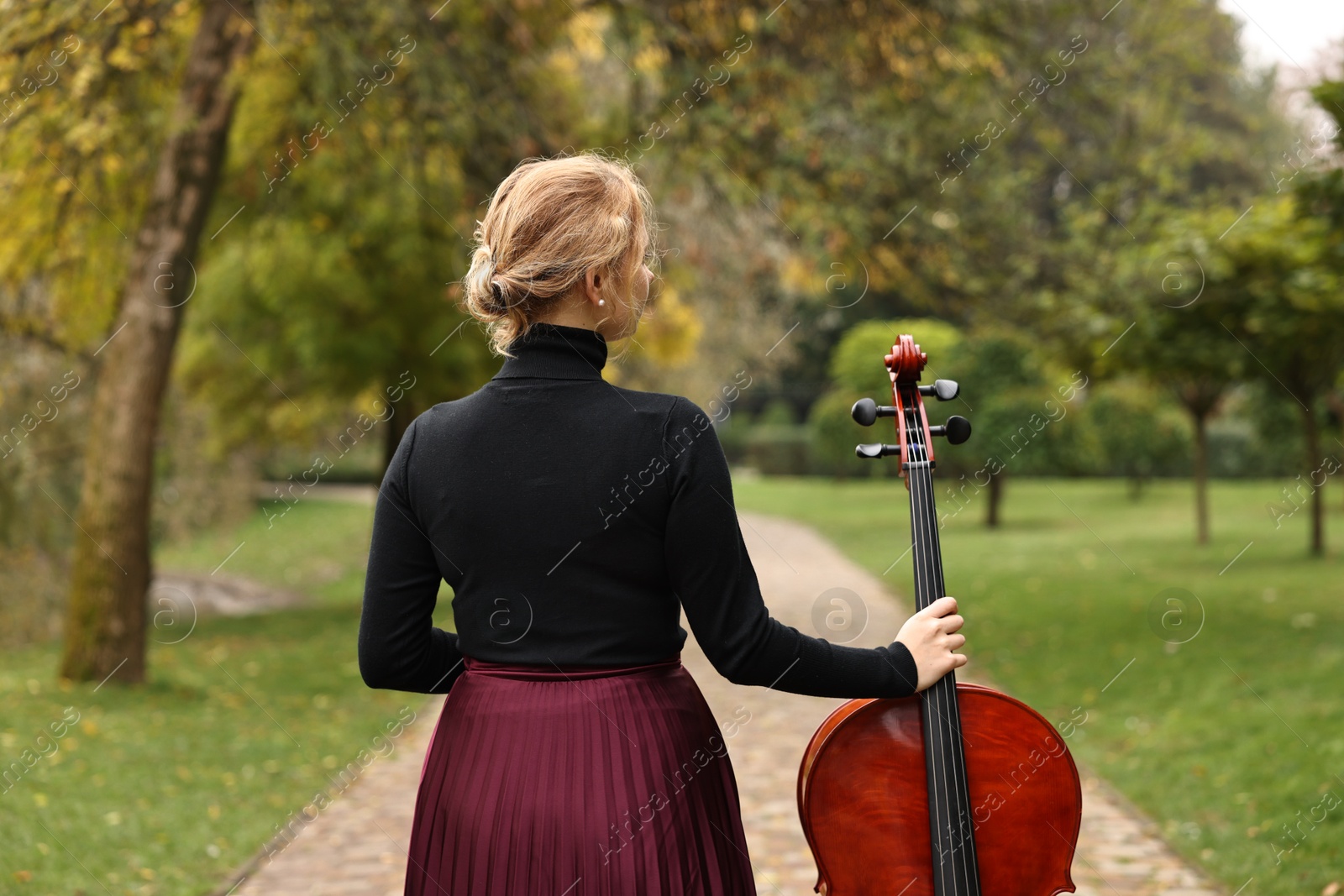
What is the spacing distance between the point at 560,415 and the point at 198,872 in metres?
4.09

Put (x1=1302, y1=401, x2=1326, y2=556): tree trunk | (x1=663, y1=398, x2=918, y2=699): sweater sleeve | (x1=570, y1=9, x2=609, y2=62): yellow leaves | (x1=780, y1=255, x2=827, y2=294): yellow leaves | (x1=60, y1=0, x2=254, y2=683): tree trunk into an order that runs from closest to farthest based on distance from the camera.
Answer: (x1=663, y1=398, x2=918, y2=699): sweater sleeve, (x1=60, y1=0, x2=254, y2=683): tree trunk, (x1=570, y1=9, x2=609, y2=62): yellow leaves, (x1=780, y1=255, x2=827, y2=294): yellow leaves, (x1=1302, y1=401, x2=1326, y2=556): tree trunk

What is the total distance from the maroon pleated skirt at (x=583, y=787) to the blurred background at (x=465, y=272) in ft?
11.5

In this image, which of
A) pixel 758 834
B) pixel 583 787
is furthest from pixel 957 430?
pixel 758 834

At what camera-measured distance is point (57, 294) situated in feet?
31.7

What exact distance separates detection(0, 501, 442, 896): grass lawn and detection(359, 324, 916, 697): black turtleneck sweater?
3.70 metres

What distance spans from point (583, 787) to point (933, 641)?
1.94 ft

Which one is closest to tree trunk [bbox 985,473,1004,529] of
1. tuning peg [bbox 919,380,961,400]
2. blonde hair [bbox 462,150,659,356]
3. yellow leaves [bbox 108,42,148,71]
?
yellow leaves [bbox 108,42,148,71]

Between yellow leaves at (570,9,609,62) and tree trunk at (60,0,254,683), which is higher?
yellow leaves at (570,9,609,62)

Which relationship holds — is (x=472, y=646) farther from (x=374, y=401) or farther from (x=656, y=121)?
(x=374, y=401)

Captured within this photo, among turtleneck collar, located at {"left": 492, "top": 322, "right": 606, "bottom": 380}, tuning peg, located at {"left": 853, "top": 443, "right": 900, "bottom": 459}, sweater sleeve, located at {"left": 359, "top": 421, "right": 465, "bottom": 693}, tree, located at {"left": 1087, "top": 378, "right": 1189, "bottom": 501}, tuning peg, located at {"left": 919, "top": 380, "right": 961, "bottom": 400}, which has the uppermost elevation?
turtleneck collar, located at {"left": 492, "top": 322, "right": 606, "bottom": 380}

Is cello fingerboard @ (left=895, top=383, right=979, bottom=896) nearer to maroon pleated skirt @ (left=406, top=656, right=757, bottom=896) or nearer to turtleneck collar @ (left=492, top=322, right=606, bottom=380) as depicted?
maroon pleated skirt @ (left=406, top=656, right=757, bottom=896)

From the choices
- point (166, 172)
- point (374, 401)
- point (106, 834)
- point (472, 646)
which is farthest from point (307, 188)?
point (472, 646)

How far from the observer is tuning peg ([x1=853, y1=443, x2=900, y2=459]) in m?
2.17

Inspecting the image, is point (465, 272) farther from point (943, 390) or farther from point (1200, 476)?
point (1200, 476)
